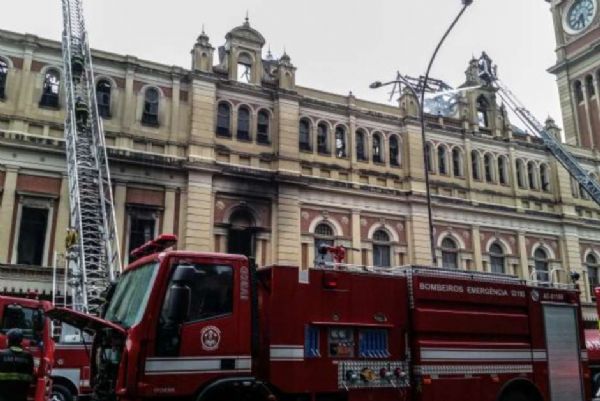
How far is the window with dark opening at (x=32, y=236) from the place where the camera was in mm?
22469

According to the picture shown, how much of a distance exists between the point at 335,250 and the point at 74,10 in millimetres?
19625

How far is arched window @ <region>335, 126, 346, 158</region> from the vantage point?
29.7 m

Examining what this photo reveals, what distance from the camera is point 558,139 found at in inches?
1452

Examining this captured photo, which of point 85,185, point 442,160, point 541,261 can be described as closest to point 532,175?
point 541,261

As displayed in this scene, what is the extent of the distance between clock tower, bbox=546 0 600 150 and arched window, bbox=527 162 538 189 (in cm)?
843

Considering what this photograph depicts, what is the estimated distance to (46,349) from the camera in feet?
41.7

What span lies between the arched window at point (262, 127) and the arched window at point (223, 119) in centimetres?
144

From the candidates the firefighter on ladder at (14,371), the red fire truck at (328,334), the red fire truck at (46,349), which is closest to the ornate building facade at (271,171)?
the red fire truck at (46,349)

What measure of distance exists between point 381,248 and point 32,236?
15.8 metres

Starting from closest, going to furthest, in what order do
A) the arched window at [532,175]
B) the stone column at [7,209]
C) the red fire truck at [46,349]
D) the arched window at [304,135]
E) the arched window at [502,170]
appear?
1. the red fire truck at [46,349]
2. the stone column at [7,209]
3. the arched window at [304,135]
4. the arched window at [502,170]
5. the arched window at [532,175]

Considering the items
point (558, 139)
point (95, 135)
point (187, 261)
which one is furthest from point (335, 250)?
point (558, 139)

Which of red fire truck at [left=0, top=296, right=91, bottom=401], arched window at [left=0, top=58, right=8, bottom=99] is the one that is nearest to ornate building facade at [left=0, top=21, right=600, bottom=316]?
arched window at [left=0, top=58, right=8, bottom=99]

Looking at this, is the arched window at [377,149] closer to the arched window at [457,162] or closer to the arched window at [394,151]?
the arched window at [394,151]

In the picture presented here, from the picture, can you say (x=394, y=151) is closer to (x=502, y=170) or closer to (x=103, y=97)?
(x=502, y=170)
